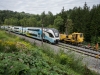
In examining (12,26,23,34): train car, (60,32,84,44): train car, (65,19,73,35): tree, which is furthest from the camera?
(65,19,73,35): tree

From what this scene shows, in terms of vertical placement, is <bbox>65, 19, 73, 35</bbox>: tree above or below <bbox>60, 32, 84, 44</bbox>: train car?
above

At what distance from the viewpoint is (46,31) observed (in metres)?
32.8

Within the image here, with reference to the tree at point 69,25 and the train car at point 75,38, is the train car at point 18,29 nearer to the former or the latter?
the tree at point 69,25

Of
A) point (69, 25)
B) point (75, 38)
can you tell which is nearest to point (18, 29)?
point (69, 25)

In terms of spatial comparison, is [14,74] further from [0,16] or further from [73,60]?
[0,16]

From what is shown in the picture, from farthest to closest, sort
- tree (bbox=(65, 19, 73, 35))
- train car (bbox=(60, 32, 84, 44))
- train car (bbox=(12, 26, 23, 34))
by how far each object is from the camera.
Answer: tree (bbox=(65, 19, 73, 35)), train car (bbox=(12, 26, 23, 34)), train car (bbox=(60, 32, 84, 44))

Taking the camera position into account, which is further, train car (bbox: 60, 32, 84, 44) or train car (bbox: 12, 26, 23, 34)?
train car (bbox: 12, 26, 23, 34)

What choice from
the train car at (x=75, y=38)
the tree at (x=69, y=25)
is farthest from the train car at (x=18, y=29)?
the train car at (x=75, y=38)

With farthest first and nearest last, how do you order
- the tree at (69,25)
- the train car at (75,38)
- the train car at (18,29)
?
1. the tree at (69,25)
2. the train car at (18,29)
3. the train car at (75,38)

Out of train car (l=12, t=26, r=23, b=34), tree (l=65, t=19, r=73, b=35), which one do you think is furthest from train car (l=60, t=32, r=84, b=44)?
tree (l=65, t=19, r=73, b=35)

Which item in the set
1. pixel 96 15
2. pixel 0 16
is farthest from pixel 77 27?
pixel 0 16

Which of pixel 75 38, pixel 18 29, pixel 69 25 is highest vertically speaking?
pixel 69 25

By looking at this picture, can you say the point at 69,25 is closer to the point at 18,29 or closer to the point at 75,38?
the point at 18,29

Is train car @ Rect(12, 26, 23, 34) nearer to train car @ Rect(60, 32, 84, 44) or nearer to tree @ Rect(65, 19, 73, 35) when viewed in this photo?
tree @ Rect(65, 19, 73, 35)
